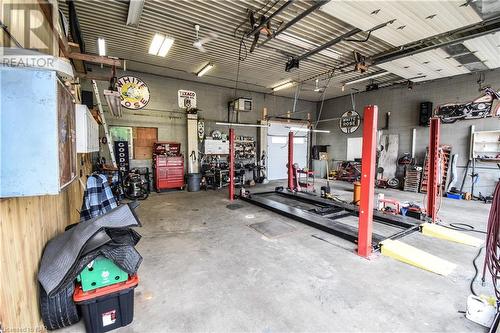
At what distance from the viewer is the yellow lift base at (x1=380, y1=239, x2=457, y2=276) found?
2891mm

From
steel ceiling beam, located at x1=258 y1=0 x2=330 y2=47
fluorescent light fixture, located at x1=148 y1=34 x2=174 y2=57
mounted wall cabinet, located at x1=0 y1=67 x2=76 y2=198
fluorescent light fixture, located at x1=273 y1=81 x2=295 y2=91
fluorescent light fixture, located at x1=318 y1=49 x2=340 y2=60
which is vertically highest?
fluorescent light fixture, located at x1=273 y1=81 x2=295 y2=91

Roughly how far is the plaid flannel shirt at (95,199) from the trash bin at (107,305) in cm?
130

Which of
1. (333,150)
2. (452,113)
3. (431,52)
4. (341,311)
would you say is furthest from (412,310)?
(333,150)

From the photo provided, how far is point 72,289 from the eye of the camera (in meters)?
1.85

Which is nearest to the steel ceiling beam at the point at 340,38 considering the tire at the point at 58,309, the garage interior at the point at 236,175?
the garage interior at the point at 236,175

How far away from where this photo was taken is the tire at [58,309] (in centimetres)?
179

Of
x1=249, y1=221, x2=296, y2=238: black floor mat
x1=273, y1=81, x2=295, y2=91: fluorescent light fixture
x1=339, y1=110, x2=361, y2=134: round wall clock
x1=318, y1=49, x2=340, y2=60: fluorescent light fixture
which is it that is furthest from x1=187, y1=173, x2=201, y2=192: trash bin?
x1=339, y1=110, x2=361, y2=134: round wall clock

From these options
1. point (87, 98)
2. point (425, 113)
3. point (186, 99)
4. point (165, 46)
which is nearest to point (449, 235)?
point (425, 113)

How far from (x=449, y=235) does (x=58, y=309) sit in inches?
210

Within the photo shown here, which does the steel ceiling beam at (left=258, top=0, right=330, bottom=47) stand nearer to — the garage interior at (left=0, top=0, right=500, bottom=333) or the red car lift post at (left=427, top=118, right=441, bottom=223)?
the garage interior at (left=0, top=0, right=500, bottom=333)

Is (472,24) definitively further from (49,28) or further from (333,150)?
(333,150)

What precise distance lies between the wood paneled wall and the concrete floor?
51 centimetres

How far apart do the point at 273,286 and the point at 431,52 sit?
631cm

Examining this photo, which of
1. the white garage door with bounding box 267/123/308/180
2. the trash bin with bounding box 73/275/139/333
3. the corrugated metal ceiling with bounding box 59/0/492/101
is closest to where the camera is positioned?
the trash bin with bounding box 73/275/139/333
